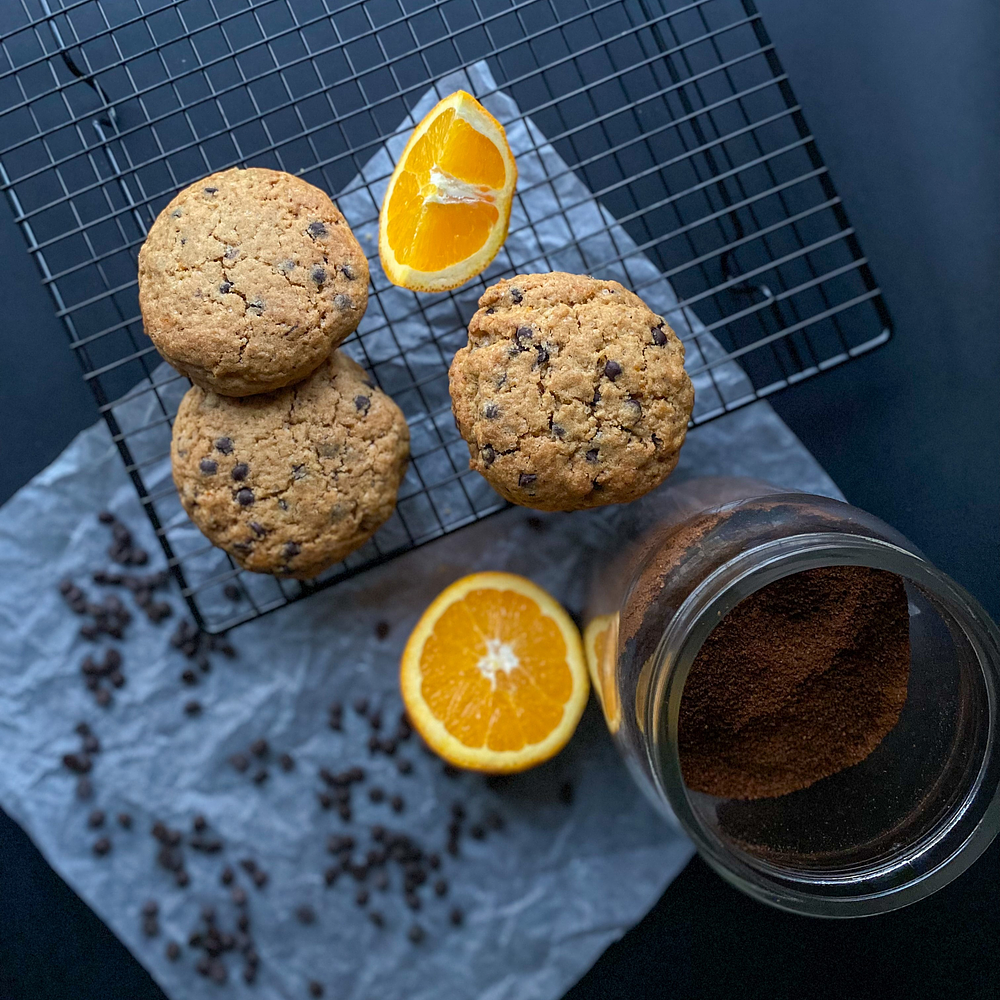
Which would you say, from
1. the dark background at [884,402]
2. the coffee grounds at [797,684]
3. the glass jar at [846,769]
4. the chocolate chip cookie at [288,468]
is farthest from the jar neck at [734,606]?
the dark background at [884,402]

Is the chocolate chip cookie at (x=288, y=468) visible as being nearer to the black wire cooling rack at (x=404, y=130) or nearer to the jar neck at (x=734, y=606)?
the black wire cooling rack at (x=404, y=130)

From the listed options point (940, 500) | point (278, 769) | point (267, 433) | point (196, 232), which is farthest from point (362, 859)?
point (940, 500)

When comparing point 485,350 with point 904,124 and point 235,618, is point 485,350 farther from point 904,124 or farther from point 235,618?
point 904,124

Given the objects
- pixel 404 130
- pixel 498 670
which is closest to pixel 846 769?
pixel 498 670

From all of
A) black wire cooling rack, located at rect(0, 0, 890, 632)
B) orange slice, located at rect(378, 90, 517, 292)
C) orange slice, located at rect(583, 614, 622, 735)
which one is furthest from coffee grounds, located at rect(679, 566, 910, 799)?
orange slice, located at rect(378, 90, 517, 292)

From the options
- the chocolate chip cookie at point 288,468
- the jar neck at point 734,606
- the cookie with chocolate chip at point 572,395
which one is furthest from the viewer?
the chocolate chip cookie at point 288,468
